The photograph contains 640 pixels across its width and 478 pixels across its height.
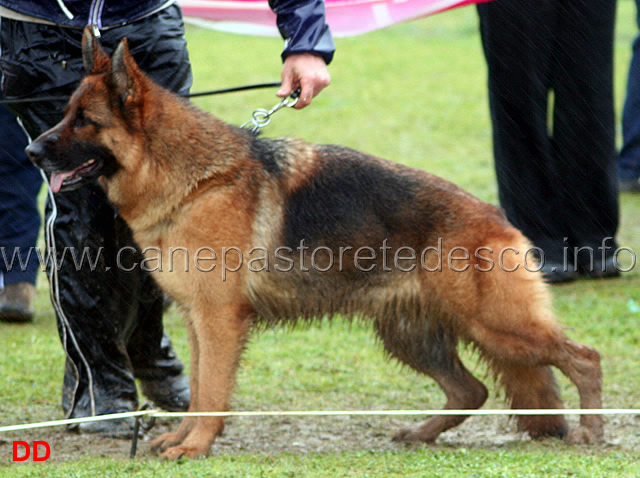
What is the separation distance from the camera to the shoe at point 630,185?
30.4ft

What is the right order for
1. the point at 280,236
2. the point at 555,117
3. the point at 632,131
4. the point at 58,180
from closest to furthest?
the point at 58,180 → the point at 280,236 → the point at 555,117 → the point at 632,131

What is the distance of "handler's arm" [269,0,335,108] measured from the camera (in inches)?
155

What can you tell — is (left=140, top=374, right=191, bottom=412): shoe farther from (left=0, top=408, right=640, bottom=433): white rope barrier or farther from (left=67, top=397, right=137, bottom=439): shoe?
(left=0, top=408, right=640, bottom=433): white rope barrier

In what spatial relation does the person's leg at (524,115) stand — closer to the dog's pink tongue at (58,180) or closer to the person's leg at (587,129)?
the person's leg at (587,129)

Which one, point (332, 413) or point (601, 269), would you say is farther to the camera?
point (601, 269)

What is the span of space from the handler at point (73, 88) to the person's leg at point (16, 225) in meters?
1.97

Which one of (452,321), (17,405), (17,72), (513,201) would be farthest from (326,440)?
(513,201)

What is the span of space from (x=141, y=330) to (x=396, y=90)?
375 inches

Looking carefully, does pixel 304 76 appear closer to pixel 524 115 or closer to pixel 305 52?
pixel 305 52

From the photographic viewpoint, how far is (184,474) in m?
3.41

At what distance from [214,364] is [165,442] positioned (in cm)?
43

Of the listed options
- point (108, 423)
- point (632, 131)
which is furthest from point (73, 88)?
point (632, 131)

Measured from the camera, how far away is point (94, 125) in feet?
12.2

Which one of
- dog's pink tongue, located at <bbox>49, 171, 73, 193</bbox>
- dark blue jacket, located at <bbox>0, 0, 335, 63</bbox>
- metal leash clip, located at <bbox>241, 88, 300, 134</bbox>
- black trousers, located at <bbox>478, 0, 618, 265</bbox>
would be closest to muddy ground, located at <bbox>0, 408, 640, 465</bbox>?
dog's pink tongue, located at <bbox>49, 171, 73, 193</bbox>
